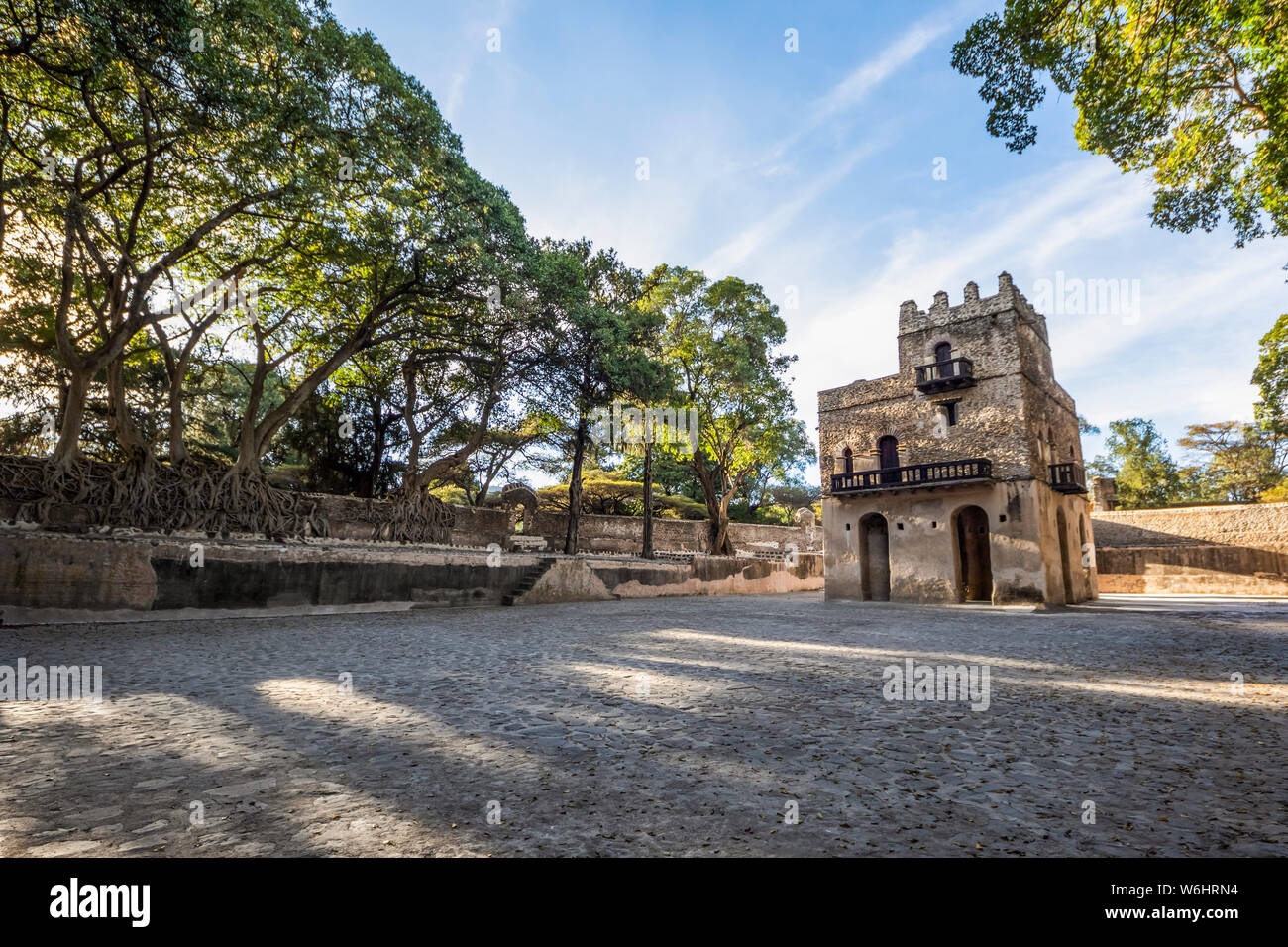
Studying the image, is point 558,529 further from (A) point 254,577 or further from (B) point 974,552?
(B) point 974,552

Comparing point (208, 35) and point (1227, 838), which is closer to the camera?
point (1227, 838)

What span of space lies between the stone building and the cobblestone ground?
11539 mm

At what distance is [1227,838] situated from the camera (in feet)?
8.31

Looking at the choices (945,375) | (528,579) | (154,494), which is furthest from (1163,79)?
(154,494)

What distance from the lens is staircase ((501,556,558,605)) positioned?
53.6ft

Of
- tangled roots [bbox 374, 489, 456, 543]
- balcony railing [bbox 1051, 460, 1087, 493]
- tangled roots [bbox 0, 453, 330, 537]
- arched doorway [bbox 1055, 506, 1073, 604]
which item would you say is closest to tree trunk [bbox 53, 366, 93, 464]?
tangled roots [bbox 0, 453, 330, 537]

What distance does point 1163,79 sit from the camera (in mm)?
9742

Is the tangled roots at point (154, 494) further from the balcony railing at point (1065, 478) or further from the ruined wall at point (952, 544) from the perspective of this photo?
the balcony railing at point (1065, 478)

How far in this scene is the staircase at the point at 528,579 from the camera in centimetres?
1634

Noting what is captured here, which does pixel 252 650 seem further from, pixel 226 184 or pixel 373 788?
pixel 226 184

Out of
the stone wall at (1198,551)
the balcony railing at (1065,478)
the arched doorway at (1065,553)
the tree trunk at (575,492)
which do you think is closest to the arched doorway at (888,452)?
the balcony railing at (1065,478)

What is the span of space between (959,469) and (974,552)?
21.8 feet
